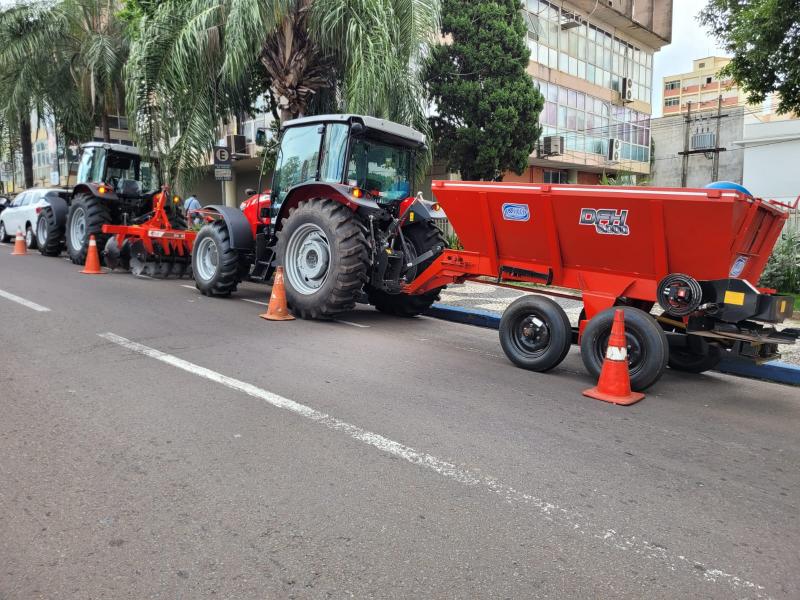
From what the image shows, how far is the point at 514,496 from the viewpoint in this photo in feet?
11.2

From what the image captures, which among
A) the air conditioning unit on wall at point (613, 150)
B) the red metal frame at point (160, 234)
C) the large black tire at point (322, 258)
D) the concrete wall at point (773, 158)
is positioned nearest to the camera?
the large black tire at point (322, 258)

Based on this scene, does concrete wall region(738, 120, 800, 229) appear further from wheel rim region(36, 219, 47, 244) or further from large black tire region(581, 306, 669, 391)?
wheel rim region(36, 219, 47, 244)

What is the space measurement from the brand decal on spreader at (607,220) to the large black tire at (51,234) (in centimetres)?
1370

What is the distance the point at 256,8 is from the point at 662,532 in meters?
12.3

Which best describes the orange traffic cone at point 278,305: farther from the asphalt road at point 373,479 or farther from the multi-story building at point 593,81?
the multi-story building at point 593,81

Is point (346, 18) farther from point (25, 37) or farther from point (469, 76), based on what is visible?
point (25, 37)

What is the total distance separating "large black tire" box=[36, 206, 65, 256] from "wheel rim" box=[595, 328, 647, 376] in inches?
550

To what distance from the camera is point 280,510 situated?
315cm

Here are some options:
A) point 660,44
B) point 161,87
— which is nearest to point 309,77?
point 161,87

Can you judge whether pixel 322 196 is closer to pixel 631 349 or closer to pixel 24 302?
pixel 24 302

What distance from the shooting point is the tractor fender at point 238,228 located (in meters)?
9.48

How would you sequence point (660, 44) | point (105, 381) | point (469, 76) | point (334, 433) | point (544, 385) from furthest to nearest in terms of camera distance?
1. point (660, 44)
2. point (469, 76)
3. point (544, 385)
4. point (105, 381)
5. point (334, 433)

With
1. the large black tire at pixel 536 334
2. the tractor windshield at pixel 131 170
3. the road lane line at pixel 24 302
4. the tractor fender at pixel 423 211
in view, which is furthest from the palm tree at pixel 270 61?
the large black tire at pixel 536 334

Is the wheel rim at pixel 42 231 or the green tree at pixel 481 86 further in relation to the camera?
the green tree at pixel 481 86
